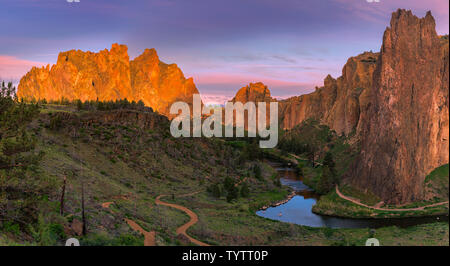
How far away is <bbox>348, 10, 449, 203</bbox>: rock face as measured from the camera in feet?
170

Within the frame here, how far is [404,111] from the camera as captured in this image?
6028cm

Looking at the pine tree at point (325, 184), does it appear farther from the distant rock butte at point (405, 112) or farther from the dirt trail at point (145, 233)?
the dirt trail at point (145, 233)

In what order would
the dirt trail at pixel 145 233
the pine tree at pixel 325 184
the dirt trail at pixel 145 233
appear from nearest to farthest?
the dirt trail at pixel 145 233 < the dirt trail at pixel 145 233 < the pine tree at pixel 325 184

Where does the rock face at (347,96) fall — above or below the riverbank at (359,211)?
above

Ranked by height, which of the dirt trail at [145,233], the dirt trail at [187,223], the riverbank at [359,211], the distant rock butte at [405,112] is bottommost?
the riverbank at [359,211]

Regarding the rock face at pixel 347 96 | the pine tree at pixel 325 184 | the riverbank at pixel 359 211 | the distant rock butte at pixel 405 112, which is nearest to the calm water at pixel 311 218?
the riverbank at pixel 359 211

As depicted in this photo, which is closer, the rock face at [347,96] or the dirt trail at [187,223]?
the dirt trail at [187,223]

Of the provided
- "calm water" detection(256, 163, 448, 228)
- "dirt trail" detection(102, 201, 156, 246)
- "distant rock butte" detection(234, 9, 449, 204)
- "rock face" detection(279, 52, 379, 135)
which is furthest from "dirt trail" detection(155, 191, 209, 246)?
"rock face" detection(279, 52, 379, 135)

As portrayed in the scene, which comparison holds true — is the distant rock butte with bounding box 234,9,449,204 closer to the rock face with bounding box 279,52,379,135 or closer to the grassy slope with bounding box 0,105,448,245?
the grassy slope with bounding box 0,105,448,245

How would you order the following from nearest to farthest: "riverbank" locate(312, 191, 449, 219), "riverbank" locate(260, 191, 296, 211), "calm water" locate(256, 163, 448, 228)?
"calm water" locate(256, 163, 448, 228) → "riverbank" locate(312, 191, 449, 219) → "riverbank" locate(260, 191, 296, 211)

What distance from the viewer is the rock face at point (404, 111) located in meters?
51.8

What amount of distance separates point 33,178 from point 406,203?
60.2 metres
